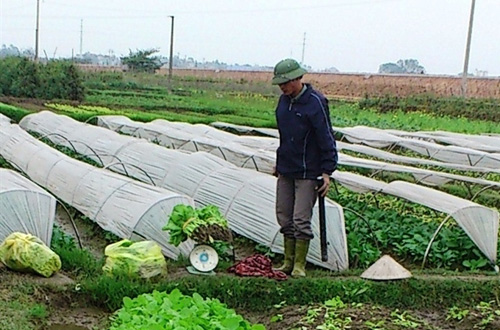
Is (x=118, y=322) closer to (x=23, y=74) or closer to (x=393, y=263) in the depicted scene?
(x=393, y=263)

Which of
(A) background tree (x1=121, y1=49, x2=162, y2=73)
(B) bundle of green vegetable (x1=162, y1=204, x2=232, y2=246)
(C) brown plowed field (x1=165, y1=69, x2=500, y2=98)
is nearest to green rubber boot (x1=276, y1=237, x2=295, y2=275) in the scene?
(B) bundle of green vegetable (x1=162, y1=204, x2=232, y2=246)

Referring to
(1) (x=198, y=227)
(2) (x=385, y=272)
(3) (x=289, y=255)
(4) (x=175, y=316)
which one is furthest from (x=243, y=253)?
(4) (x=175, y=316)

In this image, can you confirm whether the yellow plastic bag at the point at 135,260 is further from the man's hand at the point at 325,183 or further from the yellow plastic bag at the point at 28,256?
the man's hand at the point at 325,183

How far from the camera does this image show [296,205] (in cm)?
483

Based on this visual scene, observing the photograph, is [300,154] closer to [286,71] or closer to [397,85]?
[286,71]

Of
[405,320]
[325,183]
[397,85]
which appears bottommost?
[405,320]

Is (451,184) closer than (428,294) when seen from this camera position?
No

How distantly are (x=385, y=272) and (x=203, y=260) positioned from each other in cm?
131

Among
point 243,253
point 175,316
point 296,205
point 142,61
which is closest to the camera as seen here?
point 175,316

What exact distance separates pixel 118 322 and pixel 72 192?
4063mm

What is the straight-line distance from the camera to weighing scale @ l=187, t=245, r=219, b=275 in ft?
15.9

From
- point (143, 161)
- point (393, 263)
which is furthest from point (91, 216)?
point (393, 263)

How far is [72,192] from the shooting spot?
6.99 meters

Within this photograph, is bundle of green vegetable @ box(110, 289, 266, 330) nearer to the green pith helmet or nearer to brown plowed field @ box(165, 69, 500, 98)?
the green pith helmet
